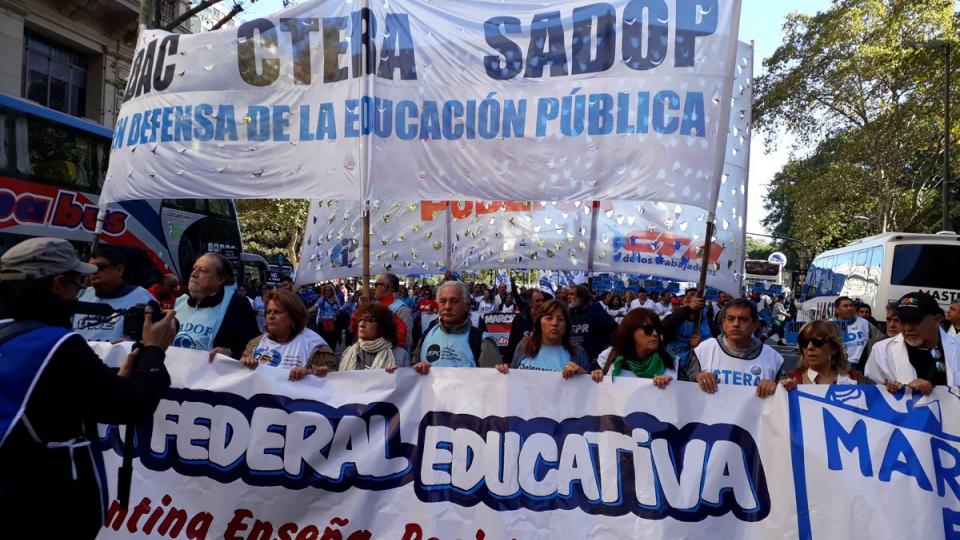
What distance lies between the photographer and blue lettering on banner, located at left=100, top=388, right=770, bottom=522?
3.49 meters

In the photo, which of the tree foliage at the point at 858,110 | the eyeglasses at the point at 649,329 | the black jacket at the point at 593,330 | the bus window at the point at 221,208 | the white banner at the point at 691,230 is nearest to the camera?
the eyeglasses at the point at 649,329

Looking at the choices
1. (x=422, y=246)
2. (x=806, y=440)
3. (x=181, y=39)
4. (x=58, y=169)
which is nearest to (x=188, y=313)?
(x=181, y=39)

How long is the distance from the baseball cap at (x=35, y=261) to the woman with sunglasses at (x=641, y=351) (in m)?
2.62

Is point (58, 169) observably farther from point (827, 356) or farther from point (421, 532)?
point (827, 356)

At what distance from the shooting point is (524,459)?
3.64 meters

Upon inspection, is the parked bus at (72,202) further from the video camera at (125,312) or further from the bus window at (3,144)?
the video camera at (125,312)

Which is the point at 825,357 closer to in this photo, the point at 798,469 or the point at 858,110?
the point at 798,469

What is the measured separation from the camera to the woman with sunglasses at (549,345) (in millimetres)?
4227

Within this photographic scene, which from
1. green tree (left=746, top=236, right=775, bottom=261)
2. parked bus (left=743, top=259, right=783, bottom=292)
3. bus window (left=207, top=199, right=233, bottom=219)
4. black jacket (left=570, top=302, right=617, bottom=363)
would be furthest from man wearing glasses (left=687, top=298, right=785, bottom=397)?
green tree (left=746, top=236, right=775, bottom=261)

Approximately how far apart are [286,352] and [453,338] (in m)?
1.00

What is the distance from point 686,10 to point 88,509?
4175 mm

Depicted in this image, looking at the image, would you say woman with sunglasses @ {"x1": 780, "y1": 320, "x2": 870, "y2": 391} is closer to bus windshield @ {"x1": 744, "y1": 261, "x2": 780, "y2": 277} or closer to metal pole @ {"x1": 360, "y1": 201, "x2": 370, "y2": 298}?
metal pole @ {"x1": 360, "y1": 201, "x2": 370, "y2": 298}

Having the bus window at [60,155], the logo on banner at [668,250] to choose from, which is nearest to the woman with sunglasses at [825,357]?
the logo on banner at [668,250]

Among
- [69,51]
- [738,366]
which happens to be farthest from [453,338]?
[69,51]
